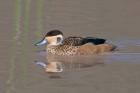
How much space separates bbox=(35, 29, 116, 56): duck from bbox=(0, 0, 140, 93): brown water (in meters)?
0.21

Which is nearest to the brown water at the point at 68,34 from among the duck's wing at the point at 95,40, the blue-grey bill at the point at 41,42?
the blue-grey bill at the point at 41,42

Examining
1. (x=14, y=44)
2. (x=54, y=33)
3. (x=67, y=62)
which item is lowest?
(x=67, y=62)

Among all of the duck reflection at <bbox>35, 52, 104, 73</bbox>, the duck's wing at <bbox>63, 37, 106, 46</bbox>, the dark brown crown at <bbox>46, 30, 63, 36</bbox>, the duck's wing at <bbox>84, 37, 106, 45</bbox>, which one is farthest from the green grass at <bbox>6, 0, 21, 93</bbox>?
the duck's wing at <bbox>84, 37, 106, 45</bbox>

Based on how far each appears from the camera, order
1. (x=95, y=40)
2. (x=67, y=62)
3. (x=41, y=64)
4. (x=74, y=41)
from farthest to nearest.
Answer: (x=74, y=41) → (x=95, y=40) → (x=67, y=62) → (x=41, y=64)

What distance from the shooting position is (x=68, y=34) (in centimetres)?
1662

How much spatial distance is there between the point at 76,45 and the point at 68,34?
126 centimetres

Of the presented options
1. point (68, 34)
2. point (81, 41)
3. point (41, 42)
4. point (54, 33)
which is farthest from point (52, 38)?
point (68, 34)

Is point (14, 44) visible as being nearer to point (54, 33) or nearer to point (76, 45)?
point (54, 33)

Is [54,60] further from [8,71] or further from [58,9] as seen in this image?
[58,9]

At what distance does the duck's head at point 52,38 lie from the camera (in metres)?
15.4

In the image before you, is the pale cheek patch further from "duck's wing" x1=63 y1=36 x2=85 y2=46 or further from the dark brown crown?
"duck's wing" x1=63 y1=36 x2=85 y2=46

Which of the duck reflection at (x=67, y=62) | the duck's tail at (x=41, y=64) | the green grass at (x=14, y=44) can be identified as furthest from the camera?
the duck's tail at (x=41, y=64)

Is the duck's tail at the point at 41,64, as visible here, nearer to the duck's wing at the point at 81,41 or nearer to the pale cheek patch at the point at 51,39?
the duck's wing at the point at 81,41

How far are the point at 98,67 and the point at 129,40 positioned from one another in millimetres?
2318
